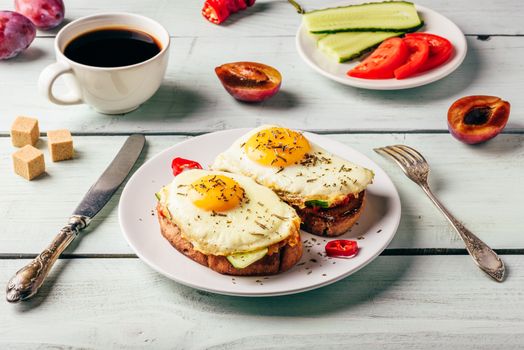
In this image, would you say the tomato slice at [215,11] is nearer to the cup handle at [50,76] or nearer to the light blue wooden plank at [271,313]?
the cup handle at [50,76]

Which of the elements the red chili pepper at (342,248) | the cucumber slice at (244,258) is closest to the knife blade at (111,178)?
the cucumber slice at (244,258)


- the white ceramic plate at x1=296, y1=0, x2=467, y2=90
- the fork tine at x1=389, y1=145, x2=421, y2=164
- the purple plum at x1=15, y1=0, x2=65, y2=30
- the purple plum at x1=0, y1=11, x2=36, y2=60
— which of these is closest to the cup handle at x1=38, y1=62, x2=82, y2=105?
the purple plum at x1=0, y1=11, x2=36, y2=60

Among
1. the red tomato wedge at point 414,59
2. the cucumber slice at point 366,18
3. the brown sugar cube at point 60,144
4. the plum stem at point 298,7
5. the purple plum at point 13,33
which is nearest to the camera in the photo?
the brown sugar cube at point 60,144

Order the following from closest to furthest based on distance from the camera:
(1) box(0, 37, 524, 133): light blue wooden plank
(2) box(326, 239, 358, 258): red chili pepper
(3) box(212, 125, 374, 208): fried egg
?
(2) box(326, 239, 358, 258): red chili pepper → (3) box(212, 125, 374, 208): fried egg → (1) box(0, 37, 524, 133): light blue wooden plank

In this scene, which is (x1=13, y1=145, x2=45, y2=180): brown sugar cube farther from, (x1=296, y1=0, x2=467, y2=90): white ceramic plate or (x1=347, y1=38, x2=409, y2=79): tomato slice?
(x1=347, y1=38, x2=409, y2=79): tomato slice

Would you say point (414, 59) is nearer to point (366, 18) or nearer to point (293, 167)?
point (366, 18)

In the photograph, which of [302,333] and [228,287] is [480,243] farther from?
[228,287]
